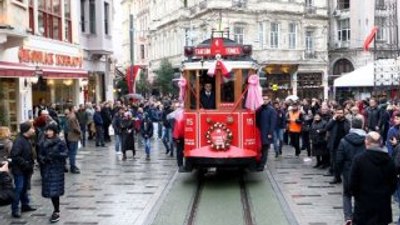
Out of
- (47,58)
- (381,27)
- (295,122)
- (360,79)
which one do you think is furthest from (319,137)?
(381,27)

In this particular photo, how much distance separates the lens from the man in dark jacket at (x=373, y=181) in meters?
7.84

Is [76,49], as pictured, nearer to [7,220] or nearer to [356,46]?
[7,220]

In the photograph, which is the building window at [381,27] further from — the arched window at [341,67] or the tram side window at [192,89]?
the tram side window at [192,89]

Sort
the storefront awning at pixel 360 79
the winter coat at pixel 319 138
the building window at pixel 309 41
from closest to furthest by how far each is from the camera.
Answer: the winter coat at pixel 319 138
the storefront awning at pixel 360 79
the building window at pixel 309 41

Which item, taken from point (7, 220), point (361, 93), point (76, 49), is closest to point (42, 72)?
point (76, 49)

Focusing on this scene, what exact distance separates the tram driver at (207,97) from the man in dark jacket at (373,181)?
6703 millimetres

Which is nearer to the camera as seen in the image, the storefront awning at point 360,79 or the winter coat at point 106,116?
the winter coat at point 106,116

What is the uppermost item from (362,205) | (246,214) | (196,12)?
(196,12)

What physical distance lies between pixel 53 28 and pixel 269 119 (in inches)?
570

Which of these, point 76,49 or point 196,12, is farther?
point 196,12

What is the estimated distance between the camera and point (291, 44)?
5066 cm

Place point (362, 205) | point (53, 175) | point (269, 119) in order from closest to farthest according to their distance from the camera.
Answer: point (362, 205)
point (53, 175)
point (269, 119)

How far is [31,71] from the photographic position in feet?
63.1

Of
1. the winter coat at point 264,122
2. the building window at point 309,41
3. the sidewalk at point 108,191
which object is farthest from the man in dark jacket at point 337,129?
the building window at point 309,41
